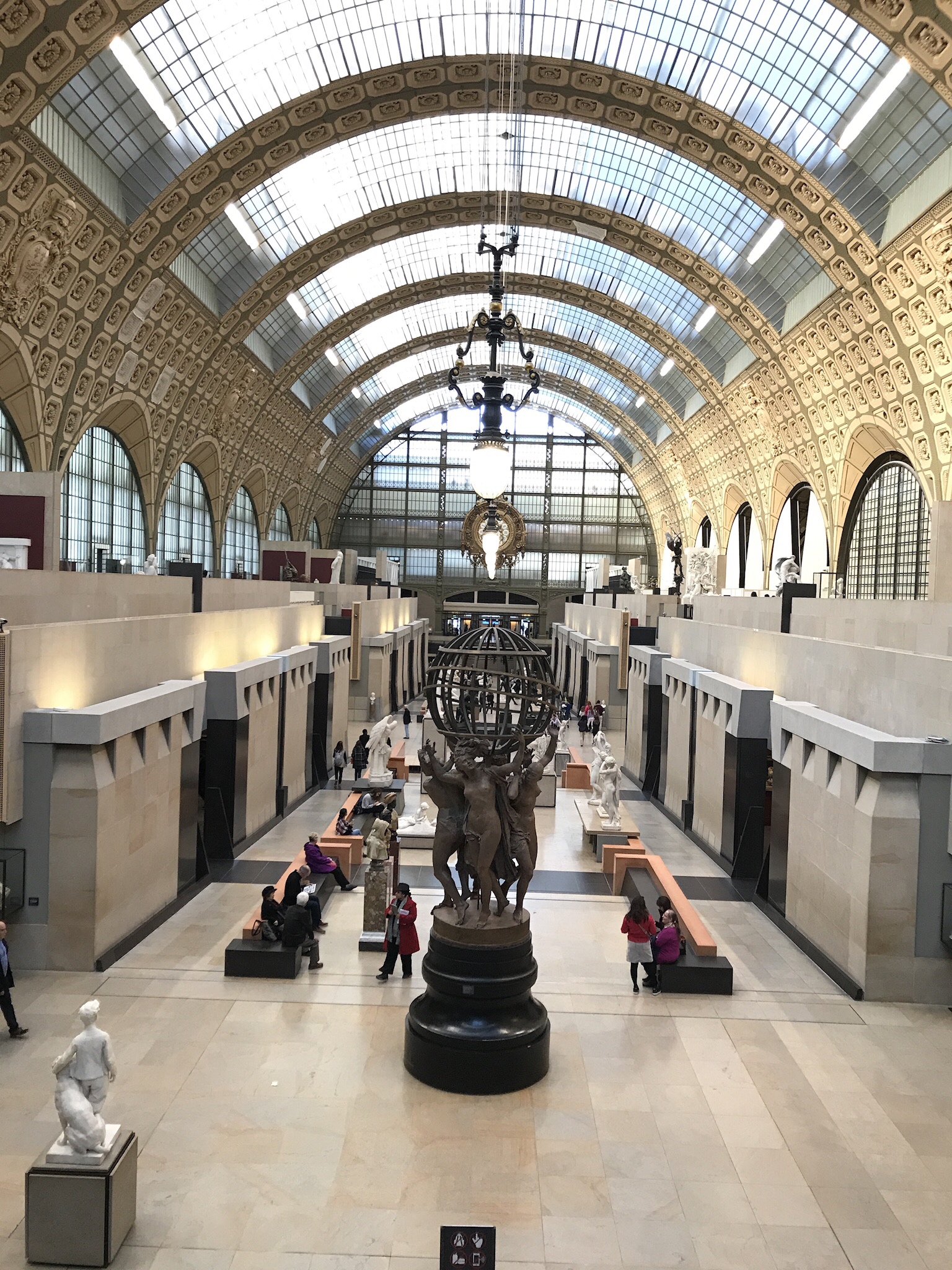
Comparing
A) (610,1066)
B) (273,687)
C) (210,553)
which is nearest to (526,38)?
(273,687)

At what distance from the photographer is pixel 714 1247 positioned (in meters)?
6.36

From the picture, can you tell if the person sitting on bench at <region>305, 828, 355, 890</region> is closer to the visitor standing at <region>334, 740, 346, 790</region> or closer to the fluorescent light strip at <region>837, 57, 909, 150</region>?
the visitor standing at <region>334, 740, 346, 790</region>

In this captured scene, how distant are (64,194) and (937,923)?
2024cm

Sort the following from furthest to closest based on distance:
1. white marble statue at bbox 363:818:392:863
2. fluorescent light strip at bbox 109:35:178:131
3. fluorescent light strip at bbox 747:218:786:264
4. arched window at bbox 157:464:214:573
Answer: arched window at bbox 157:464:214:573, fluorescent light strip at bbox 747:218:786:264, fluorescent light strip at bbox 109:35:178:131, white marble statue at bbox 363:818:392:863

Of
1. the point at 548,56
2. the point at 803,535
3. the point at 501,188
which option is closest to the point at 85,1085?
the point at 548,56

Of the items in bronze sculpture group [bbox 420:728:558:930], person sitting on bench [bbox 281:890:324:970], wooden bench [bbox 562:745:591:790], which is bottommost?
wooden bench [bbox 562:745:591:790]

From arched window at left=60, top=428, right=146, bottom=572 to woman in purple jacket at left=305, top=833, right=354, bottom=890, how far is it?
1540 centimetres

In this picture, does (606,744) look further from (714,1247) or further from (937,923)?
(714,1247)

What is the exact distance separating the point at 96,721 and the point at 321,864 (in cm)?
464

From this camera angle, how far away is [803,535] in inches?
1435

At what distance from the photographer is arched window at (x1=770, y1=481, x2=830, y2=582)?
34.3m

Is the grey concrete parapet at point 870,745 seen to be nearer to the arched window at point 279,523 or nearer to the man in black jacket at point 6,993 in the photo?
the man in black jacket at point 6,993

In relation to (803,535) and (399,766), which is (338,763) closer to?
(399,766)

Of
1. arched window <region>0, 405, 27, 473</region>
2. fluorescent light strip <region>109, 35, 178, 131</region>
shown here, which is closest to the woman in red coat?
arched window <region>0, 405, 27, 473</region>
